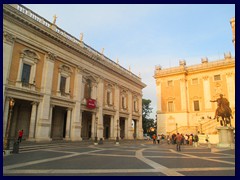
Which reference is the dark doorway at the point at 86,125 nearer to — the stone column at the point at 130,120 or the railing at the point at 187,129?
the stone column at the point at 130,120

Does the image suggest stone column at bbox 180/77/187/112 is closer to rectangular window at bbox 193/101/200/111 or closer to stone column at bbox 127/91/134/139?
rectangular window at bbox 193/101/200/111

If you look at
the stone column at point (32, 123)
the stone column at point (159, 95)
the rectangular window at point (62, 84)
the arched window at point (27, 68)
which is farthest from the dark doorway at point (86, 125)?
the stone column at point (159, 95)

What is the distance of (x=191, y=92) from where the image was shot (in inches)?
1770

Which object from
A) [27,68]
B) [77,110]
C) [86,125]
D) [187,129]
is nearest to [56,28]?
[27,68]

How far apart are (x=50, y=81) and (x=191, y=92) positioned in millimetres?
33451

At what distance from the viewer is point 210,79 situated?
42.9 m

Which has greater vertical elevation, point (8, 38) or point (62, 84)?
point (8, 38)

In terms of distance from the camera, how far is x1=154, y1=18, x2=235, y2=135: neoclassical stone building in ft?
134

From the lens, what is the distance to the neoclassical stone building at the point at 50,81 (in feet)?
64.2

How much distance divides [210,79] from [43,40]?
35.9 metres

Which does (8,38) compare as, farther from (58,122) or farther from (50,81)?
(58,122)
